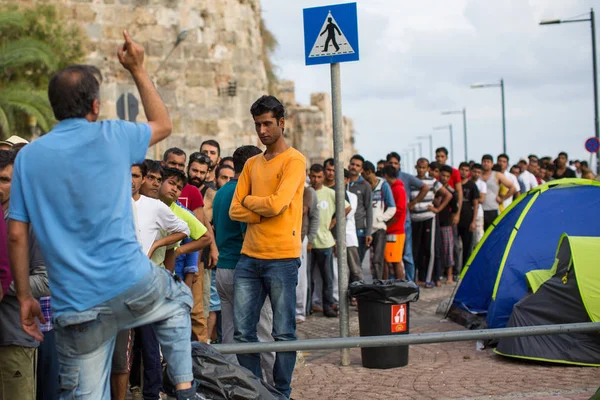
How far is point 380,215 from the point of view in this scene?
42.8ft

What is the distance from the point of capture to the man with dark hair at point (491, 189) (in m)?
16.6

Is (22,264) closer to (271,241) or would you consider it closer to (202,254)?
(271,241)

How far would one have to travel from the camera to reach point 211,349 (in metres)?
5.29

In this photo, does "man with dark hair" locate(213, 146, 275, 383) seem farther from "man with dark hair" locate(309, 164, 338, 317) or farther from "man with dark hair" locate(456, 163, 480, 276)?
"man with dark hair" locate(456, 163, 480, 276)

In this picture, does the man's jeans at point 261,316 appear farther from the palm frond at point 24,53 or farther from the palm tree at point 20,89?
the palm frond at point 24,53

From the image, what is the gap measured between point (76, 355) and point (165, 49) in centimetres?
1954

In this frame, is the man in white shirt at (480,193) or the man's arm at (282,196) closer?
the man's arm at (282,196)

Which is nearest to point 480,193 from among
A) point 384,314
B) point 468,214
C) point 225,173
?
point 468,214

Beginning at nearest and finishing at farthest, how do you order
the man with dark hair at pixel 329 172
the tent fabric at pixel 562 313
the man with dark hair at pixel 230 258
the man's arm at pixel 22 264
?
the man's arm at pixel 22 264, the man with dark hair at pixel 230 258, the tent fabric at pixel 562 313, the man with dark hair at pixel 329 172

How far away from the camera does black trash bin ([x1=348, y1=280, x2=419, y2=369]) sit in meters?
8.16

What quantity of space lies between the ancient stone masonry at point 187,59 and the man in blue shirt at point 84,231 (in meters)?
16.8

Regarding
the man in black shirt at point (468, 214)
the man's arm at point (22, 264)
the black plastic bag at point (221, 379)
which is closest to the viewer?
the man's arm at point (22, 264)

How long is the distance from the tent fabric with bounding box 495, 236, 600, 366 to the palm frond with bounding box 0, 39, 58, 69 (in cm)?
1479

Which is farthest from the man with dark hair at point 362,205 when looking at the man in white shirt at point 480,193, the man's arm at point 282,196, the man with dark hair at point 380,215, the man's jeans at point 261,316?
the man's arm at point 282,196
